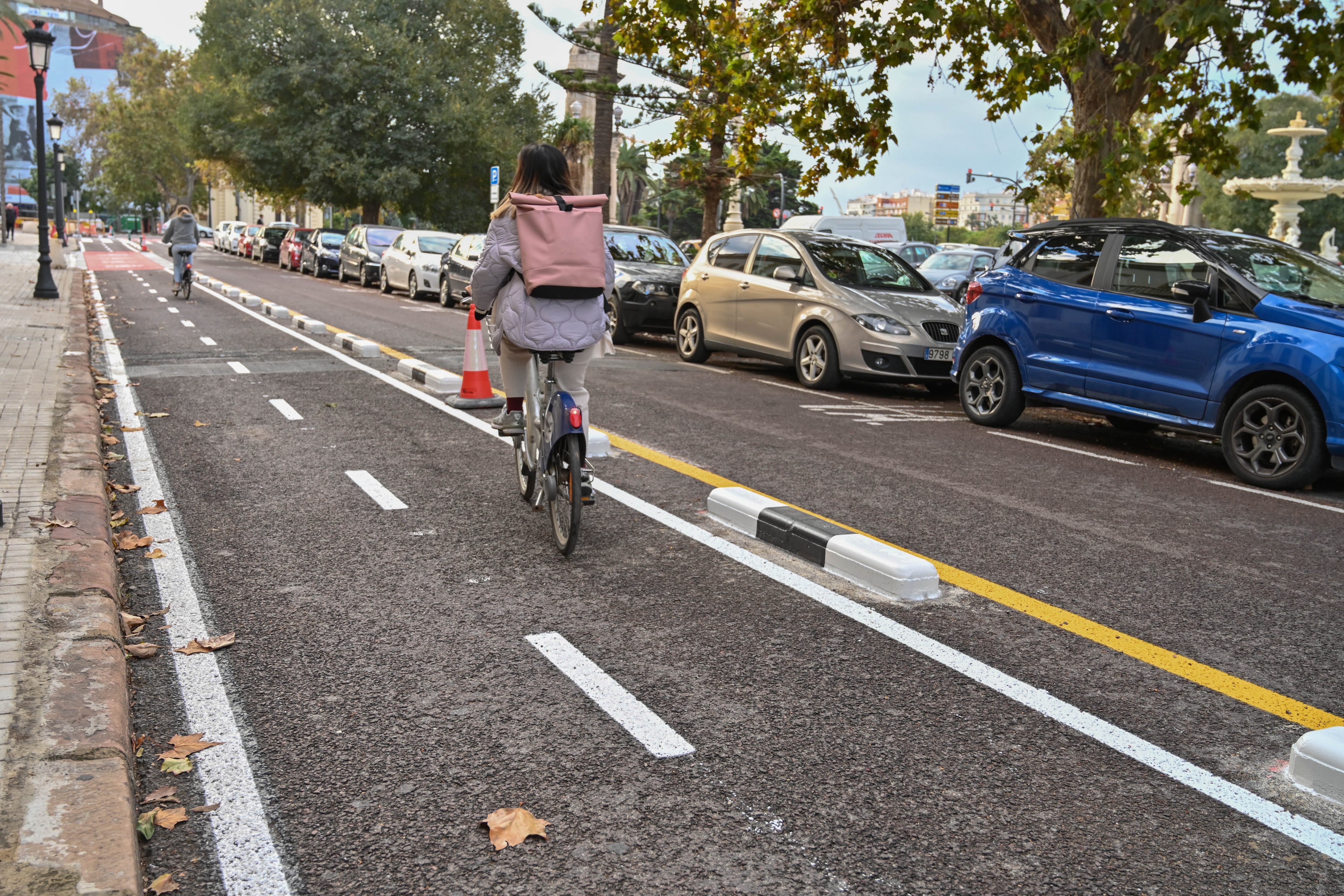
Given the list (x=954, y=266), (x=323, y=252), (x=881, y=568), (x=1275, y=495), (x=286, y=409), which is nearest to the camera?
(x=881, y=568)

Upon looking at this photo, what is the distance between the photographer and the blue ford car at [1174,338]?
8.30m

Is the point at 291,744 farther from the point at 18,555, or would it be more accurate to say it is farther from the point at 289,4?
the point at 289,4

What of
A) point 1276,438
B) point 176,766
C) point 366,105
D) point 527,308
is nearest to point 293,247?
point 366,105

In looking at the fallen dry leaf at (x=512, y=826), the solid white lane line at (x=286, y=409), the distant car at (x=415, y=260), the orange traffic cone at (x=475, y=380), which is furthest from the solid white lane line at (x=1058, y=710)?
the distant car at (x=415, y=260)

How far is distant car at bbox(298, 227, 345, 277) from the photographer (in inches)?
1425

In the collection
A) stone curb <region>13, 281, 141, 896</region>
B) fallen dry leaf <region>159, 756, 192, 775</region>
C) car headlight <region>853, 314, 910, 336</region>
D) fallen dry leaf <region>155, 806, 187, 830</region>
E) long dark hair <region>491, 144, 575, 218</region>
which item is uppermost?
long dark hair <region>491, 144, 575, 218</region>

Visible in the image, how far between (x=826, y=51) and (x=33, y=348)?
10562 mm

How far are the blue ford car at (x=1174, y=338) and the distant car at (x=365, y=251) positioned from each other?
862 inches

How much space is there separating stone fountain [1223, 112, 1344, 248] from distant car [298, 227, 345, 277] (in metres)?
26.3

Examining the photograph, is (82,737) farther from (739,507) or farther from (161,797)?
(739,507)

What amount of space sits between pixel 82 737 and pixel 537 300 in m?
2.94

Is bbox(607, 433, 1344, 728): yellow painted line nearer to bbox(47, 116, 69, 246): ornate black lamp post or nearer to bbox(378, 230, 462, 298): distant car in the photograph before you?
bbox(378, 230, 462, 298): distant car

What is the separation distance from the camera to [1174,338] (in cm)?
912

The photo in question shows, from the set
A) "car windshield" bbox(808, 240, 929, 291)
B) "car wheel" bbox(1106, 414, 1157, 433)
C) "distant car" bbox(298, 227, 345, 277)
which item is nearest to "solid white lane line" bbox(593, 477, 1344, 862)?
"car wheel" bbox(1106, 414, 1157, 433)
